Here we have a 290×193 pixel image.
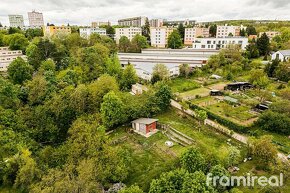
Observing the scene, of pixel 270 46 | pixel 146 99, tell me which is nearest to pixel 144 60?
pixel 146 99

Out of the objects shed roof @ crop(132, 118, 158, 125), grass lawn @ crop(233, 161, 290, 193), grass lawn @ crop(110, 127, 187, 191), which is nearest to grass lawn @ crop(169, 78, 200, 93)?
shed roof @ crop(132, 118, 158, 125)

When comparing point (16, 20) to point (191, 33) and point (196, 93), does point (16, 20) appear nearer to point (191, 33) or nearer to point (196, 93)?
point (191, 33)

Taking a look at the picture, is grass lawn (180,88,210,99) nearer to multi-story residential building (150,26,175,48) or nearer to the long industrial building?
the long industrial building

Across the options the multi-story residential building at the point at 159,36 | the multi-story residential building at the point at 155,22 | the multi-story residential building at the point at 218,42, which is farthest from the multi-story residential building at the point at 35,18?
the multi-story residential building at the point at 218,42

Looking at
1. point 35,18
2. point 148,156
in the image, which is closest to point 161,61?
point 148,156

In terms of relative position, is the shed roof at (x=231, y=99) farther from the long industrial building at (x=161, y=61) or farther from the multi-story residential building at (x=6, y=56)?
the multi-story residential building at (x=6, y=56)

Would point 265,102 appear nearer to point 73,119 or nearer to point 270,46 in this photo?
point 73,119

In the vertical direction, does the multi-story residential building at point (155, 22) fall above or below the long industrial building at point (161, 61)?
above
